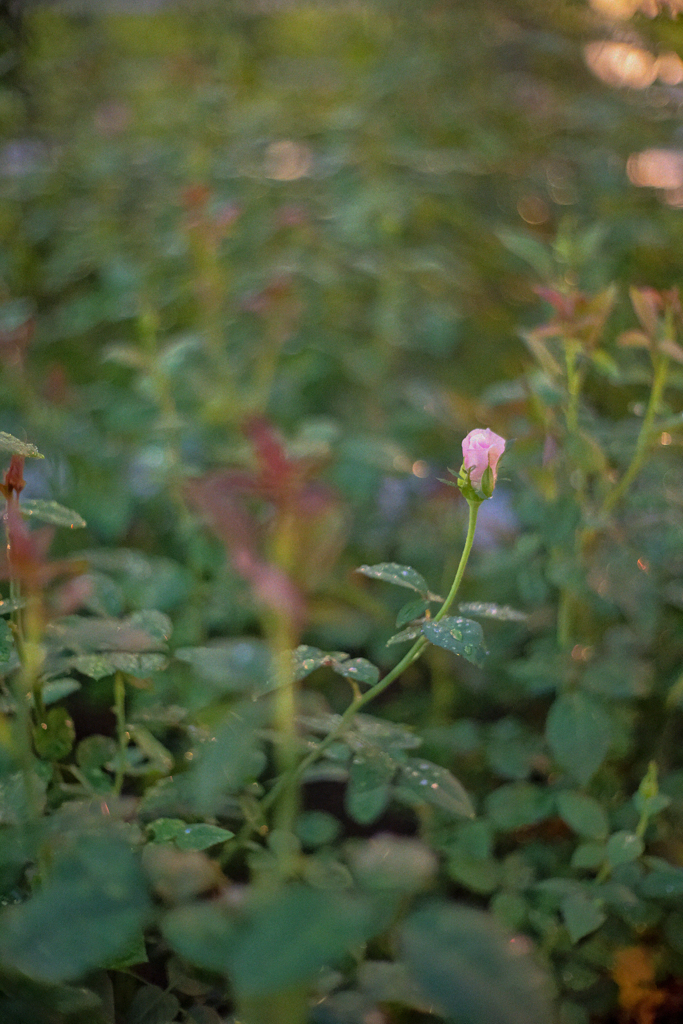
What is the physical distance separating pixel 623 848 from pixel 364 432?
2.73 feet

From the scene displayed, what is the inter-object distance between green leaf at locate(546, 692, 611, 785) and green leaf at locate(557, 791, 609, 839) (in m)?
0.03

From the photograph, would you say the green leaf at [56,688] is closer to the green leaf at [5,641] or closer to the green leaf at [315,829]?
the green leaf at [5,641]

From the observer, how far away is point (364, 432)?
1.36 meters

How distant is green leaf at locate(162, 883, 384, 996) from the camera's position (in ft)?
1.19

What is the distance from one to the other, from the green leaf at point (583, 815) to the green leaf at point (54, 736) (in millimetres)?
535

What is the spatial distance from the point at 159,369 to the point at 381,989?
2.51ft

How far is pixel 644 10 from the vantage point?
3.39ft

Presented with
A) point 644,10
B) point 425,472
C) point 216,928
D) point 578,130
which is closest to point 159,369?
point 425,472

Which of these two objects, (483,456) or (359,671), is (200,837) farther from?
(483,456)

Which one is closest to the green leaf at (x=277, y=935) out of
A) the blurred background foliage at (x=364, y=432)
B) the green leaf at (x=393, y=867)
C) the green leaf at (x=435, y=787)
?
the blurred background foliage at (x=364, y=432)

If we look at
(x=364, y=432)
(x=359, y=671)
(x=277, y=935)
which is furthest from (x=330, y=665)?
(x=364, y=432)

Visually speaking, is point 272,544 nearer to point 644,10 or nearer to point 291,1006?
point 291,1006

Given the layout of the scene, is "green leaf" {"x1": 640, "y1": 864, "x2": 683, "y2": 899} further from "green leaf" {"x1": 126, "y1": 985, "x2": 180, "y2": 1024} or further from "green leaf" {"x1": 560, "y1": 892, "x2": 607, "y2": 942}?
"green leaf" {"x1": 126, "y1": 985, "x2": 180, "y2": 1024}

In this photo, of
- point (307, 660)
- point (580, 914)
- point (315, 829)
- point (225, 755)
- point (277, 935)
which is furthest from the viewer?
point (315, 829)
